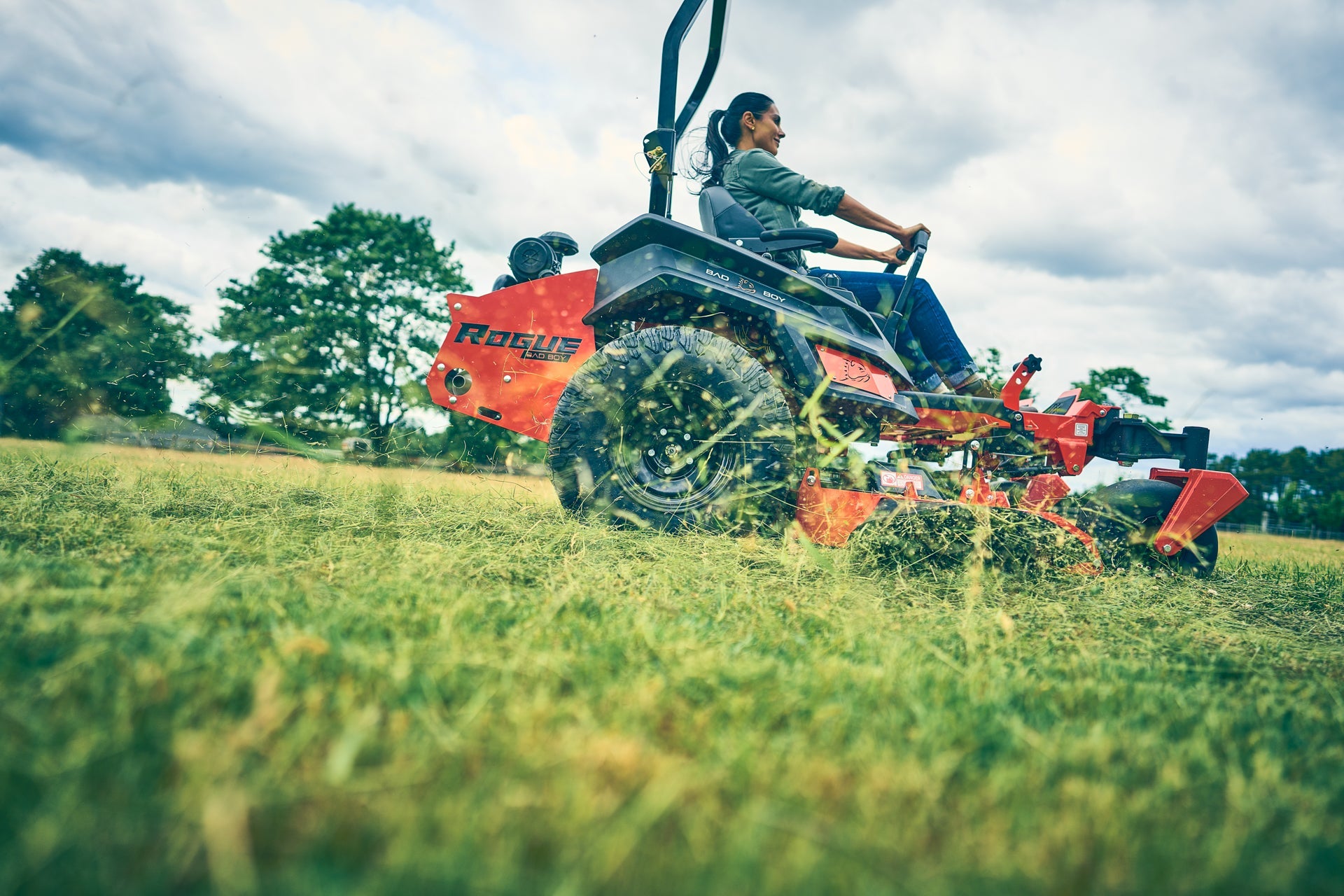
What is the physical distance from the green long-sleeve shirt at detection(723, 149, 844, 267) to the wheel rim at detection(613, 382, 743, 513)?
1212 millimetres

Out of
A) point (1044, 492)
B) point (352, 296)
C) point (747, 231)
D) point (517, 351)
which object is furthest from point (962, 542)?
point (352, 296)

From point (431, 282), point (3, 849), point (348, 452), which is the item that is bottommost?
point (3, 849)

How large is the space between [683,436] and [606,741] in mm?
2445

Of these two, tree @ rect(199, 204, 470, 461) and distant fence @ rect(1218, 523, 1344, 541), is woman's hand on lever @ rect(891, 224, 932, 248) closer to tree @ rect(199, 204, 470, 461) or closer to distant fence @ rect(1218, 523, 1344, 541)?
tree @ rect(199, 204, 470, 461)

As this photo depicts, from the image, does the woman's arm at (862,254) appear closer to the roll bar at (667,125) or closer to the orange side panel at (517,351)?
the roll bar at (667,125)

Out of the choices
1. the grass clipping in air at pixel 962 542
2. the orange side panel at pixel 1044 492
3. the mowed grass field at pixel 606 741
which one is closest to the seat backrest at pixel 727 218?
the grass clipping in air at pixel 962 542

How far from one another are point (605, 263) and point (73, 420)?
10.8 feet

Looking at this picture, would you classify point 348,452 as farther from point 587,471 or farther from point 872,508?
point 872,508

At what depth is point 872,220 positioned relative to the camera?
12.8ft

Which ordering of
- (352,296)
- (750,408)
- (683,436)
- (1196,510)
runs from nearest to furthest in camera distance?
1. (750,408)
2. (683,436)
3. (1196,510)
4. (352,296)

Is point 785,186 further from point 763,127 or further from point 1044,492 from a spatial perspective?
point 1044,492

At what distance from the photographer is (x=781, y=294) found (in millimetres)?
3486

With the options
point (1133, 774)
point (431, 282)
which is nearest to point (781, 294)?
point (1133, 774)

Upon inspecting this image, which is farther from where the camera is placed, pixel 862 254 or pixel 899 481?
pixel 862 254
